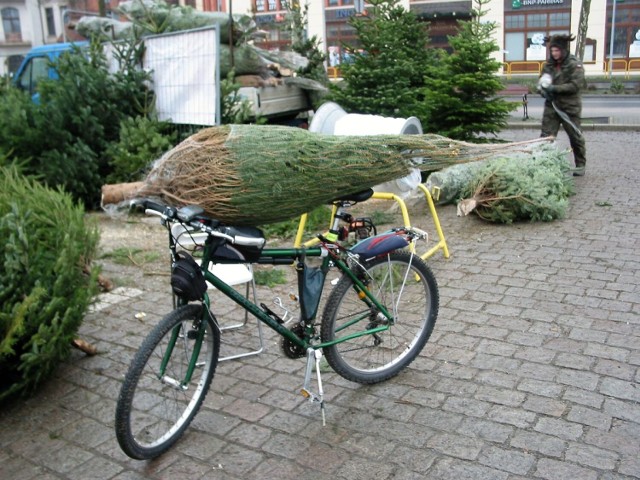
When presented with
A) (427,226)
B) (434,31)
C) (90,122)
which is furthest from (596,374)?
(434,31)

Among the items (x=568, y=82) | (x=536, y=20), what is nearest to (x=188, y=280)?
(x=568, y=82)

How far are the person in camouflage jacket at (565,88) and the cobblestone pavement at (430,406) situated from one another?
4400 millimetres

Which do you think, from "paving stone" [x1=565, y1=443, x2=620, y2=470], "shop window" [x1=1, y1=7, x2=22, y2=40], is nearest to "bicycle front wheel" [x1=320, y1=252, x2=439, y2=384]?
"paving stone" [x1=565, y1=443, x2=620, y2=470]

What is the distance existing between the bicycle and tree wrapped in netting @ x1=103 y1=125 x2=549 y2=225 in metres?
0.14

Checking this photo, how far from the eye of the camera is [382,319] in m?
3.99

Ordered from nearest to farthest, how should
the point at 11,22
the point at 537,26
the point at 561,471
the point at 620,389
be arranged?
the point at 561,471
the point at 620,389
the point at 537,26
the point at 11,22

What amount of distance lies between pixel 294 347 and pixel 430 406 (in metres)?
0.79

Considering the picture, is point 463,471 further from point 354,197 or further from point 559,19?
point 559,19

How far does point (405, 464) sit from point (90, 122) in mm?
7069

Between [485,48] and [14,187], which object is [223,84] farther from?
[14,187]

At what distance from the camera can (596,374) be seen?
392cm

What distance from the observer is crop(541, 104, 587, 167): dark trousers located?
31.2ft

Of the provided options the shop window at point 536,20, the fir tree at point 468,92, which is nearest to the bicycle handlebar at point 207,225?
the fir tree at point 468,92

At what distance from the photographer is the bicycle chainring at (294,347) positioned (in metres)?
3.66
